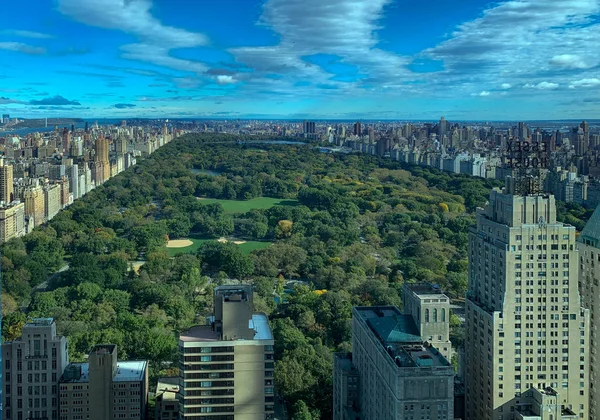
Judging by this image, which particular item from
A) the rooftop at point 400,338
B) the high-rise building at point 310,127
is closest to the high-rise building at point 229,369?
the rooftop at point 400,338

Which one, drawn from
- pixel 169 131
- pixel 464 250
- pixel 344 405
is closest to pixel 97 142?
pixel 169 131

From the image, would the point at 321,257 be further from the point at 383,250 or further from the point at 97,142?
the point at 97,142

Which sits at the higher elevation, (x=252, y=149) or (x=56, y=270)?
(x=252, y=149)

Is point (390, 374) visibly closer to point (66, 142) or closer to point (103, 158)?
point (103, 158)

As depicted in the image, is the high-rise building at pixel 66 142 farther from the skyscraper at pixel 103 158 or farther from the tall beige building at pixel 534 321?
the tall beige building at pixel 534 321

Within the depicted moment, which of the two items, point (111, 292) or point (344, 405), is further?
point (111, 292)

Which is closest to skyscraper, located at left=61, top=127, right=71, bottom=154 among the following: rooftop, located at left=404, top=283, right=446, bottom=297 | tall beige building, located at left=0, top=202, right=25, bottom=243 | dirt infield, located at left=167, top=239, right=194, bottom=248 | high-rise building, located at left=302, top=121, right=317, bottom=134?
tall beige building, located at left=0, top=202, right=25, bottom=243
